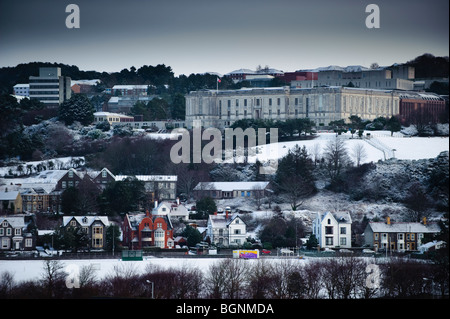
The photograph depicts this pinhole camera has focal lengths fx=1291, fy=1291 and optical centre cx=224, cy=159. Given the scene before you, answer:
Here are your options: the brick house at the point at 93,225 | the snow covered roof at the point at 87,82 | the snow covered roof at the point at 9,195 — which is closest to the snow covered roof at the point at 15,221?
the brick house at the point at 93,225

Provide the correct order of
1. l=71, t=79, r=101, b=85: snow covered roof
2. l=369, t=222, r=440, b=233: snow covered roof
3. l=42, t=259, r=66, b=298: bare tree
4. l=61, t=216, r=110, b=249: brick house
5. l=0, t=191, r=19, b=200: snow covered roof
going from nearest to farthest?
1. l=42, t=259, r=66, b=298: bare tree
2. l=369, t=222, r=440, b=233: snow covered roof
3. l=61, t=216, r=110, b=249: brick house
4. l=0, t=191, r=19, b=200: snow covered roof
5. l=71, t=79, r=101, b=85: snow covered roof

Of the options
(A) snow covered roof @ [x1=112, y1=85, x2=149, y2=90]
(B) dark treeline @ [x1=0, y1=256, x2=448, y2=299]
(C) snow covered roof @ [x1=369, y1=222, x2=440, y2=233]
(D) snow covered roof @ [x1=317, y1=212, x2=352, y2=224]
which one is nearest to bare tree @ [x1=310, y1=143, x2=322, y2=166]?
(D) snow covered roof @ [x1=317, y1=212, x2=352, y2=224]

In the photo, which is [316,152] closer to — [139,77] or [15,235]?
[15,235]

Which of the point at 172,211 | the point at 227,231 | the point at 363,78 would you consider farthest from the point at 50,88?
the point at 227,231

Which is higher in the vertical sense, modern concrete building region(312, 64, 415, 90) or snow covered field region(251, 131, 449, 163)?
modern concrete building region(312, 64, 415, 90)

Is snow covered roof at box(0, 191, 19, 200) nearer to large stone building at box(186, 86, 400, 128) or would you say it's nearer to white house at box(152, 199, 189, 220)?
white house at box(152, 199, 189, 220)

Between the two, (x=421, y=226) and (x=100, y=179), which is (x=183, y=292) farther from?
(x=100, y=179)
